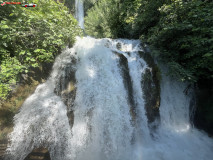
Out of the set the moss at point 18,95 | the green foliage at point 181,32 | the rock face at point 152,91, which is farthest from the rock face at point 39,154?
the green foliage at point 181,32

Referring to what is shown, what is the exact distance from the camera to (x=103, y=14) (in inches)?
428

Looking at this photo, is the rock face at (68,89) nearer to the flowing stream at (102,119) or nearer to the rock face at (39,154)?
the flowing stream at (102,119)

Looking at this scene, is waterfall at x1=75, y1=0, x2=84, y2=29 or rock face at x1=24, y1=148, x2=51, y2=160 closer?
rock face at x1=24, y1=148, x2=51, y2=160

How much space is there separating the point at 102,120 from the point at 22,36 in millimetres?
3967

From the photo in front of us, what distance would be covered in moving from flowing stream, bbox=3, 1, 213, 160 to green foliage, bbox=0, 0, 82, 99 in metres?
1.04

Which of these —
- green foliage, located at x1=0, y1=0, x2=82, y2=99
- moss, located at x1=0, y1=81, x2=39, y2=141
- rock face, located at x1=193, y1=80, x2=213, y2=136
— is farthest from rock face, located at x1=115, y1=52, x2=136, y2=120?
moss, located at x1=0, y1=81, x2=39, y2=141

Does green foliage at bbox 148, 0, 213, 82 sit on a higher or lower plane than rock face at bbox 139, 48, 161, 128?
higher

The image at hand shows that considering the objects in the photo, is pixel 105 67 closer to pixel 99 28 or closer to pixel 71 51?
pixel 71 51

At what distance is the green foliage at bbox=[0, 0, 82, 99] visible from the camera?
9.44 feet

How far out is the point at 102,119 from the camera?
156 inches

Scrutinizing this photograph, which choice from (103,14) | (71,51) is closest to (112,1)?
(103,14)

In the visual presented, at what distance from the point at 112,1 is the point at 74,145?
11.8 meters

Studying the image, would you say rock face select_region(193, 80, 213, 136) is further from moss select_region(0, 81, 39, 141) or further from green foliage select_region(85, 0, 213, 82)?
moss select_region(0, 81, 39, 141)

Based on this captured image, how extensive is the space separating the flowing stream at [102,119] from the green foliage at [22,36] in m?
1.04
